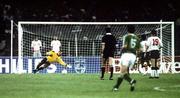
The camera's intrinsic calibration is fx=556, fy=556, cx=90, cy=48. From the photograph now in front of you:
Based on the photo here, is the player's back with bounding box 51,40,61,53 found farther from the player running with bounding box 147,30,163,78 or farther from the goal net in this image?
the player running with bounding box 147,30,163,78

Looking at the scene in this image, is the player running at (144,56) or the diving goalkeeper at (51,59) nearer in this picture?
the diving goalkeeper at (51,59)

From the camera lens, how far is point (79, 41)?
32406 mm

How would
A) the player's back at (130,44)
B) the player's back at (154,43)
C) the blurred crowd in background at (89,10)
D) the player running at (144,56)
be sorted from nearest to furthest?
the player's back at (130,44)
the player's back at (154,43)
the player running at (144,56)
the blurred crowd in background at (89,10)

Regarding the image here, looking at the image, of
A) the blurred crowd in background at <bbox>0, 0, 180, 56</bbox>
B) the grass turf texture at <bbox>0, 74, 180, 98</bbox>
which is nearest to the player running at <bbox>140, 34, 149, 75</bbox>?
the blurred crowd in background at <bbox>0, 0, 180, 56</bbox>

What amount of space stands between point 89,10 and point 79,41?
6965 millimetres

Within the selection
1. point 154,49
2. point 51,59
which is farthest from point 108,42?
point 51,59

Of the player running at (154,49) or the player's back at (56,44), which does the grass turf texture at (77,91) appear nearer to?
the player running at (154,49)

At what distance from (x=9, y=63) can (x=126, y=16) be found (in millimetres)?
11213

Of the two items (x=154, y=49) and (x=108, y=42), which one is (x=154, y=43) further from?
(x=108, y=42)

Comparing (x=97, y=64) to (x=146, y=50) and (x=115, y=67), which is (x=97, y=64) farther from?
(x=146, y=50)

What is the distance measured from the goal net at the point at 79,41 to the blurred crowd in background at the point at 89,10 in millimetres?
2309

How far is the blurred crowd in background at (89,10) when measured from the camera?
37125 millimetres

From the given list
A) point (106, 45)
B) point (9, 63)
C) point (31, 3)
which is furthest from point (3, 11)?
point (106, 45)

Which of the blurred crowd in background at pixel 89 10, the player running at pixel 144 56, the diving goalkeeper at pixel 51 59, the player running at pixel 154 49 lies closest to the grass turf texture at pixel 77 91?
the player running at pixel 154 49
